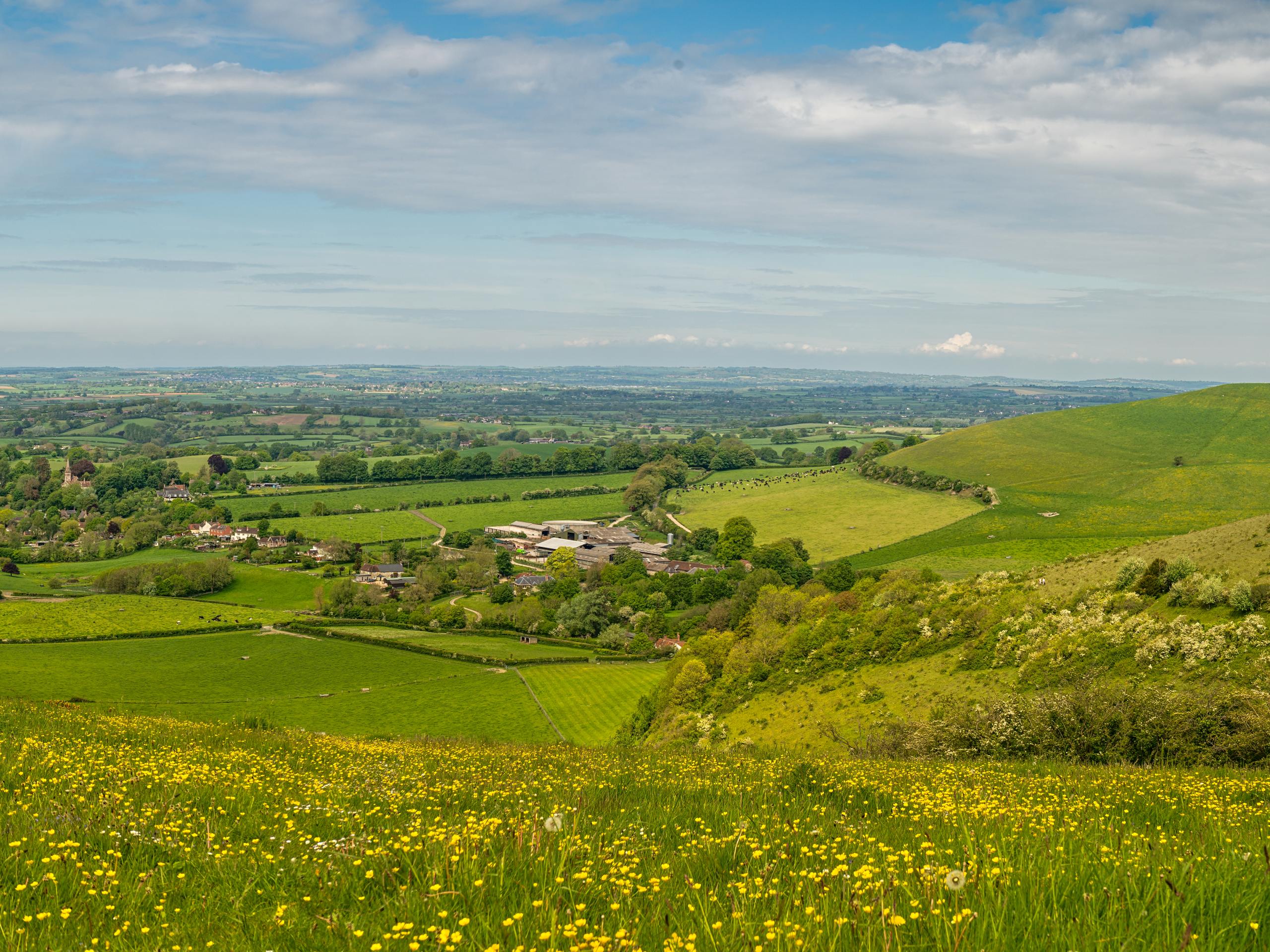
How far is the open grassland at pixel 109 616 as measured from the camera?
79250 millimetres

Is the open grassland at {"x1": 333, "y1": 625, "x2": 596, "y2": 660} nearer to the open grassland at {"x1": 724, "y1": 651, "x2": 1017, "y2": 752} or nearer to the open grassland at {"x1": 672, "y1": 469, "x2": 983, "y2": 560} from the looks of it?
the open grassland at {"x1": 724, "y1": 651, "x2": 1017, "y2": 752}

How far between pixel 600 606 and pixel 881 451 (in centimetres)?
9544

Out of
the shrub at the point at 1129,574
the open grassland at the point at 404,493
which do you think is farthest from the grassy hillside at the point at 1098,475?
the open grassland at the point at 404,493

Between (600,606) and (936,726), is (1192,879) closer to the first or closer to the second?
(936,726)

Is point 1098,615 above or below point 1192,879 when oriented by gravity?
below

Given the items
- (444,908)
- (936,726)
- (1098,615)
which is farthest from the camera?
(1098,615)

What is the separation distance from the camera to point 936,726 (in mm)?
25203

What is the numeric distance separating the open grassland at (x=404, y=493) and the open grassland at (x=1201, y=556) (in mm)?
134646

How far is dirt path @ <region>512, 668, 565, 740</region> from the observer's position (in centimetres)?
5616

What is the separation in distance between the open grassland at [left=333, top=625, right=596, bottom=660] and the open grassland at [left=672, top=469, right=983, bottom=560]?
4078 cm

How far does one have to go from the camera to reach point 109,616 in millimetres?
85312

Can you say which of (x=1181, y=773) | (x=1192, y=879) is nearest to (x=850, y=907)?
(x=1192, y=879)

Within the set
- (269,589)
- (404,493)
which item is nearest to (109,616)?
(269,589)

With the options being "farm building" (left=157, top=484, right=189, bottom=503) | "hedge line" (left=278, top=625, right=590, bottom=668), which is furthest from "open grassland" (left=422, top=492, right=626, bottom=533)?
"farm building" (left=157, top=484, right=189, bottom=503)
